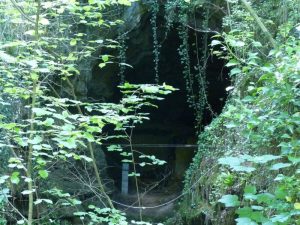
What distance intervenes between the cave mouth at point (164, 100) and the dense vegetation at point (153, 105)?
2.13 feet

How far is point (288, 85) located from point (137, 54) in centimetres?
549

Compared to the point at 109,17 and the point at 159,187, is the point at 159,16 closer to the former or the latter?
the point at 109,17

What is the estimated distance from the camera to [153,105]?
3.14 metres

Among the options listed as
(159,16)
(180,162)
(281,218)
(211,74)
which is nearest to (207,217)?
(281,218)

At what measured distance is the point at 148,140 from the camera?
1080 cm

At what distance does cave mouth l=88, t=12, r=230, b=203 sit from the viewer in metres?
7.54

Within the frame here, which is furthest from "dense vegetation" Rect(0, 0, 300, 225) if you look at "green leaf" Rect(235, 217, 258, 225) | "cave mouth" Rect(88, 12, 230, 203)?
"cave mouth" Rect(88, 12, 230, 203)

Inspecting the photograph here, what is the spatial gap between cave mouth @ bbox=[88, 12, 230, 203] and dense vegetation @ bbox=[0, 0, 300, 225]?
649 mm

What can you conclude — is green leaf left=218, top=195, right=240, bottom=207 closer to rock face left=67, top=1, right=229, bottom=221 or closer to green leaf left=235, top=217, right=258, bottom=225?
green leaf left=235, top=217, right=258, bottom=225

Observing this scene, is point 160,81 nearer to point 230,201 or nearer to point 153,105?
point 153,105

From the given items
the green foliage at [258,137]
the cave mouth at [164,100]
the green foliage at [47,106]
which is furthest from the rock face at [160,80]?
the green foliage at [258,137]

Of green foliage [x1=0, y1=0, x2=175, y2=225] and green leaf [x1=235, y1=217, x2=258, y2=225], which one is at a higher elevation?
green foliage [x1=0, y1=0, x2=175, y2=225]

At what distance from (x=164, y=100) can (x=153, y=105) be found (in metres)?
7.08

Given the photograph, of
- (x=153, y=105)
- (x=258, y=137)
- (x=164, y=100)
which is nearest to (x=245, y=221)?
(x=258, y=137)
